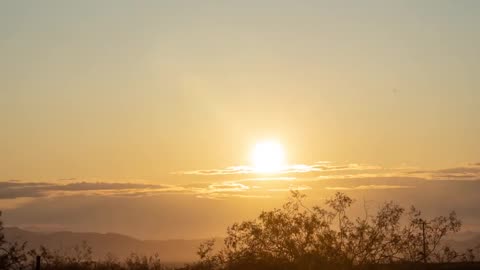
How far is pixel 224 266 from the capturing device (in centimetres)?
3316

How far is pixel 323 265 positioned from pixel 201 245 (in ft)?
16.8

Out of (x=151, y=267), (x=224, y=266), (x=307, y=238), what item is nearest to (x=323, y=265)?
(x=307, y=238)

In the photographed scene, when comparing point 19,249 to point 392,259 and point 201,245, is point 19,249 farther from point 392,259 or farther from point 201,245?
point 392,259

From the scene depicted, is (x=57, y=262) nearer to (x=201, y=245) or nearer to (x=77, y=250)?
(x=77, y=250)

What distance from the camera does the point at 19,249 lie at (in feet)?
98.3

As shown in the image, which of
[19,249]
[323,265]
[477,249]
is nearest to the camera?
[19,249]

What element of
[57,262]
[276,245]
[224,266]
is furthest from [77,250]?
[276,245]

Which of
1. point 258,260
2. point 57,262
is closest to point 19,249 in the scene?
point 57,262

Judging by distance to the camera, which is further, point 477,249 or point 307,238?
point 477,249

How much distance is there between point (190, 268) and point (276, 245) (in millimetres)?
3757

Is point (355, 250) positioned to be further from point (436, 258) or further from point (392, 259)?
point (436, 258)

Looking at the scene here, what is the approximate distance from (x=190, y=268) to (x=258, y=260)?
2.98 metres

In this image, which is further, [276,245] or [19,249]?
[276,245]

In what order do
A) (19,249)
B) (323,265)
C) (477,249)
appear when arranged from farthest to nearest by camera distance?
1. (477,249)
2. (323,265)
3. (19,249)
